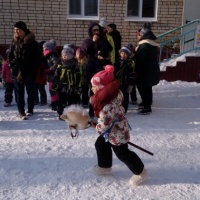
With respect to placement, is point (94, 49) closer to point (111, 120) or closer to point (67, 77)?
point (67, 77)

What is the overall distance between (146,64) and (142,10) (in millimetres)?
4623

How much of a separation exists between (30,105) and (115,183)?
244cm

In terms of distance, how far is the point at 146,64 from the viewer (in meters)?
5.09

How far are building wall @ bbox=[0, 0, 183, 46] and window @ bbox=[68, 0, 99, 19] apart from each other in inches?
9.2

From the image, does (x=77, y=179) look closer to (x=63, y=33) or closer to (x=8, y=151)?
(x=8, y=151)

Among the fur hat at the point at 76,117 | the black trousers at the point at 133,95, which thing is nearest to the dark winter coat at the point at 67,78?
the black trousers at the point at 133,95

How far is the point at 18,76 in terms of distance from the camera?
15.2ft

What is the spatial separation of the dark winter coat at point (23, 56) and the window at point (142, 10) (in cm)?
508

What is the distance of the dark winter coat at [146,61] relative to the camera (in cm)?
502

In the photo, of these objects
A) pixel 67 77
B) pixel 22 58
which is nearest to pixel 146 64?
pixel 67 77

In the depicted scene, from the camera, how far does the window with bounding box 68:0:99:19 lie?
9.08 m

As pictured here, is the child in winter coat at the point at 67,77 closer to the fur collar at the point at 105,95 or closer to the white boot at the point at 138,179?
the fur collar at the point at 105,95

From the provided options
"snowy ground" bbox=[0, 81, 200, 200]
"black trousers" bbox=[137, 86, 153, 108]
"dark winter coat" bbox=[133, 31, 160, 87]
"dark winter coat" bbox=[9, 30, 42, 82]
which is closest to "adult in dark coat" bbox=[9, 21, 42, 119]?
"dark winter coat" bbox=[9, 30, 42, 82]

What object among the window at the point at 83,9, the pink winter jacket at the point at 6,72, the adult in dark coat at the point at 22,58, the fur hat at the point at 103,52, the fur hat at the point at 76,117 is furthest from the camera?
the window at the point at 83,9
